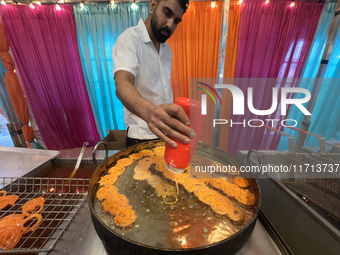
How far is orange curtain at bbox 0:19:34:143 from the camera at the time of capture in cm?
276

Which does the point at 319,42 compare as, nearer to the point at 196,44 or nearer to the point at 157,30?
the point at 196,44

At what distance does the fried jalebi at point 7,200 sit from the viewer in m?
1.03

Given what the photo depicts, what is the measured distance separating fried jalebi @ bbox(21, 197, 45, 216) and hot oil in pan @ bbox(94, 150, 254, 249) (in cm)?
54

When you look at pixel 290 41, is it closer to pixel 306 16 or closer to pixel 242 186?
pixel 306 16

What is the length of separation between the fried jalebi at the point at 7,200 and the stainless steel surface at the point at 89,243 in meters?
0.54

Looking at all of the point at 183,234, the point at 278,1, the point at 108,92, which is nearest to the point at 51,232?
the point at 183,234

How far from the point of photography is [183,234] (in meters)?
0.69

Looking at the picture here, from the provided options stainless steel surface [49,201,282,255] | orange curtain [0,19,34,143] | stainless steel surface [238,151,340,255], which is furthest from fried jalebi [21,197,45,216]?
orange curtain [0,19,34,143]

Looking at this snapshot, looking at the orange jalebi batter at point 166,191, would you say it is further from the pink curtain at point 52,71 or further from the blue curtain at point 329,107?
the pink curtain at point 52,71

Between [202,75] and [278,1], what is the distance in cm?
162

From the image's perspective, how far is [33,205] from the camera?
1.03 meters

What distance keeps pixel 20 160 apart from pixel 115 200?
139 cm

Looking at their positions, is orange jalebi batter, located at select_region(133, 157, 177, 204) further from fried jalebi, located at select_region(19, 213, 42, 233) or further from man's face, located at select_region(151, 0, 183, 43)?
man's face, located at select_region(151, 0, 183, 43)

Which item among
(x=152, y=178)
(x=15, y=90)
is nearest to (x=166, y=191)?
(x=152, y=178)
